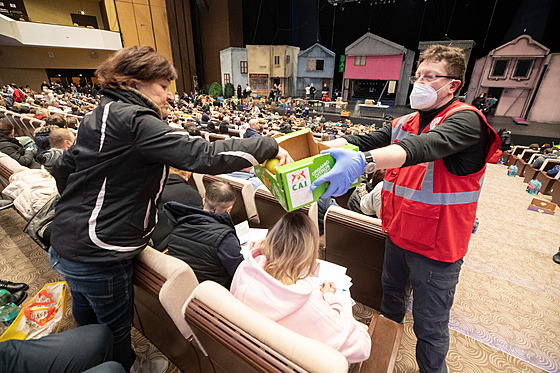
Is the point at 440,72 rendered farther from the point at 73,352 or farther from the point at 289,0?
the point at 289,0

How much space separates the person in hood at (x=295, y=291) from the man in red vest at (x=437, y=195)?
9.1 inches

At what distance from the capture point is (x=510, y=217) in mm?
3633

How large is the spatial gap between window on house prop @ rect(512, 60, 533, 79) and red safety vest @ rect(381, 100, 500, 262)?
51.9 feet

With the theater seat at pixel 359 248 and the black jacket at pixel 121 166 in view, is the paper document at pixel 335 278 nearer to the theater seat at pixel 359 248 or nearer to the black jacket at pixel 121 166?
the theater seat at pixel 359 248

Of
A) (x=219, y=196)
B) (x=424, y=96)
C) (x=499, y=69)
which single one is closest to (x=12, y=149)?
(x=219, y=196)

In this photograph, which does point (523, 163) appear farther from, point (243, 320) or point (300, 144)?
point (243, 320)

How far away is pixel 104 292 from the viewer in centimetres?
111

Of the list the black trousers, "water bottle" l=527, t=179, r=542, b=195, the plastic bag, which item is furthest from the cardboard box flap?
"water bottle" l=527, t=179, r=542, b=195

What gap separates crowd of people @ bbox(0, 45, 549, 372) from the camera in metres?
0.93

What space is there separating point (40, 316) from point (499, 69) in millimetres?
17669

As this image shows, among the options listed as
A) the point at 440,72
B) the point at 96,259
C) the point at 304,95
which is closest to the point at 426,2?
the point at 304,95

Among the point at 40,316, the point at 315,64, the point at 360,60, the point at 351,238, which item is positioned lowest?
the point at 40,316

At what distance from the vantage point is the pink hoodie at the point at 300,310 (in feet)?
2.89

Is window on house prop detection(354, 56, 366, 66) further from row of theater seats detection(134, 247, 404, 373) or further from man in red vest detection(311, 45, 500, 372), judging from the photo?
row of theater seats detection(134, 247, 404, 373)
